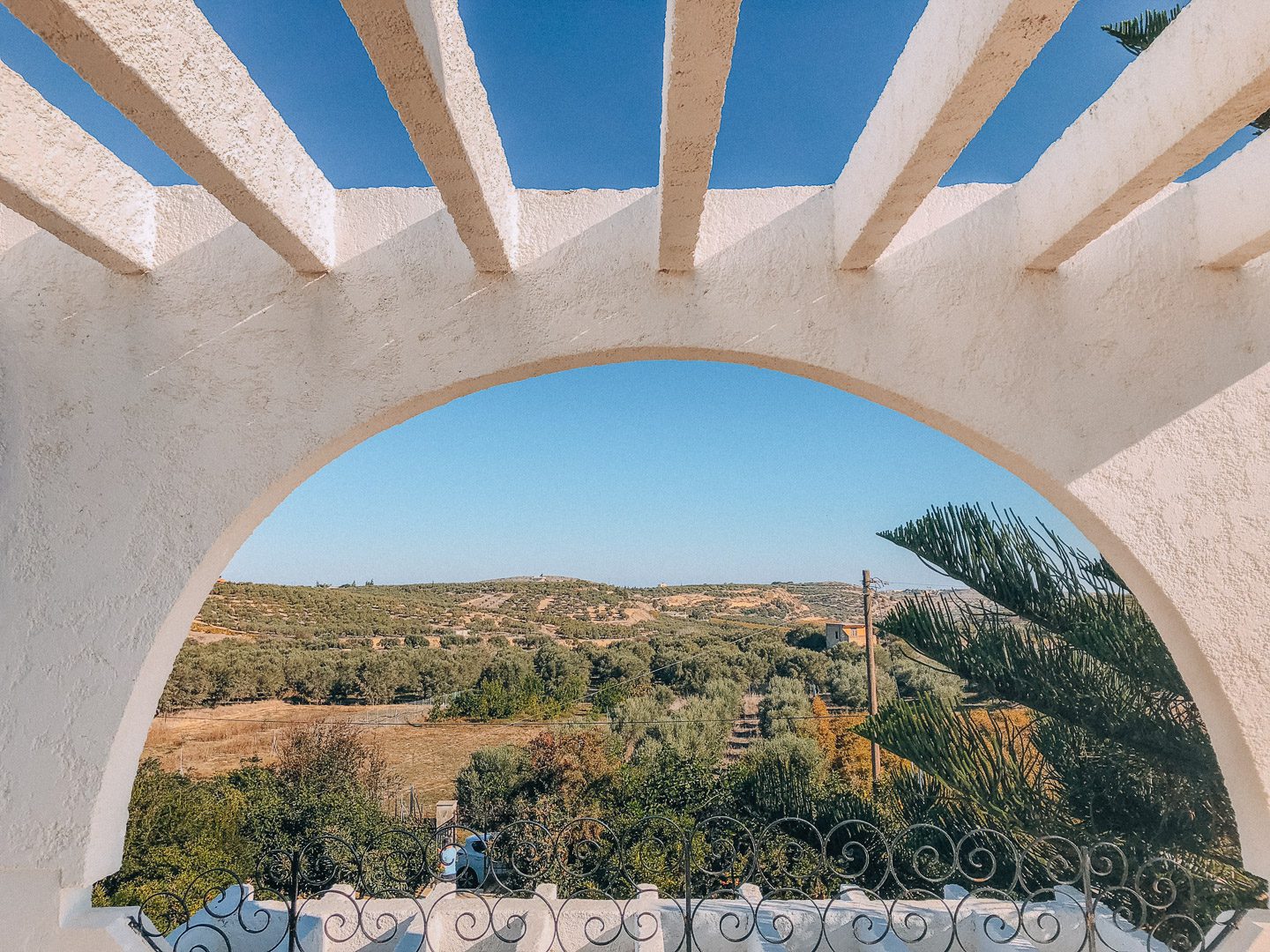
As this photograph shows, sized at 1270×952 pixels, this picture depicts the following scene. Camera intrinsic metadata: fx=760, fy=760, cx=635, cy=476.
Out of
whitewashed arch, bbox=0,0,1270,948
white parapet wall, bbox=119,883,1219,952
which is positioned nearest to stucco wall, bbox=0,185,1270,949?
whitewashed arch, bbox=0,0,1270,948

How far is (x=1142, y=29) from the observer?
329cm

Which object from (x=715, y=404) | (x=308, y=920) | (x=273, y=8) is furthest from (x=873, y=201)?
(x=715, y=404)

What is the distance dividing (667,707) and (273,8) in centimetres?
1620

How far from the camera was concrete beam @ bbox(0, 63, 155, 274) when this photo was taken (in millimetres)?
1557

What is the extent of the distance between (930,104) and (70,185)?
1861mm

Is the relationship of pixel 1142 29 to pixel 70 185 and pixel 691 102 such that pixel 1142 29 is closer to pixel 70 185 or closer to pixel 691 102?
pixel 691 102

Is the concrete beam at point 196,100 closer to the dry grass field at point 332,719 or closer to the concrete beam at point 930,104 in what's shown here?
the concrete beam at point 930,104

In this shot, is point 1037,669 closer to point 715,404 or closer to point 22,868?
point 22,868

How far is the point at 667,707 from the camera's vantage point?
56.6ft

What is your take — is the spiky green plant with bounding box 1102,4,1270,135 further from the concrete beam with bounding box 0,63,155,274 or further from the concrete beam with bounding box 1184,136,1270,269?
the concrete beam with bounding box 0,63,155,274

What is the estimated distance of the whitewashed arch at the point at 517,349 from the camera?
1840 mm

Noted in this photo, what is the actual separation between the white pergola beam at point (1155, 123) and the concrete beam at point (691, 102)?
0.88 meters

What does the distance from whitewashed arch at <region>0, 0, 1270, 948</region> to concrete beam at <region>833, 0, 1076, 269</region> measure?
0.02 meters

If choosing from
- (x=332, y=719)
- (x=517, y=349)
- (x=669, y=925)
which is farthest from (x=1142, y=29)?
(x=332, y=719)
